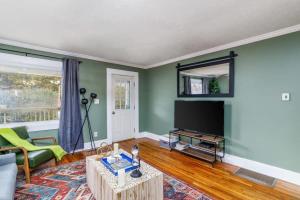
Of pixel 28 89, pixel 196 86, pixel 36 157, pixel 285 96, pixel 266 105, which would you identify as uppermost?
pixel 196 86

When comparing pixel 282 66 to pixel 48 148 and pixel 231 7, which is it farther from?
pixel 48 148

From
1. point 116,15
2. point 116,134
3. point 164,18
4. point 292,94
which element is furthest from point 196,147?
point 116,15

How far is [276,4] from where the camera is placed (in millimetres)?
1878

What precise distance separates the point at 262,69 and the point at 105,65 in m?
3.58

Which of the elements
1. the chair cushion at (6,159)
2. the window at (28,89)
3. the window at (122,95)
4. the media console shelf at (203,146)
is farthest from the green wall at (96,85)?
the media console shelf at (203,146)

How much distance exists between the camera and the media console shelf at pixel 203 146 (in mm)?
3129

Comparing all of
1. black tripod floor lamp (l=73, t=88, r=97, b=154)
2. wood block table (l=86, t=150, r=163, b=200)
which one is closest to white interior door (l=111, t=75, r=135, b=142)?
black tripod floor lamp (l=73, t=88, r=97, b=154)

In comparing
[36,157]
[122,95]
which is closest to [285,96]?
[122,95]

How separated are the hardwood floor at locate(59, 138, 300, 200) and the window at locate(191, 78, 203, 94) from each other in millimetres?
1519

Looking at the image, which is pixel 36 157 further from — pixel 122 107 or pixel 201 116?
pixel 201 116

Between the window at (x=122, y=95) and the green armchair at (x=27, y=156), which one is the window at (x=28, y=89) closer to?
the green armchair at (x=27, y=156)

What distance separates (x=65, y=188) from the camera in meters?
2.26

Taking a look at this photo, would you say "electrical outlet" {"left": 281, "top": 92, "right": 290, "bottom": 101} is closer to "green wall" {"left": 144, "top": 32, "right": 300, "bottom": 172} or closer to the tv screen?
"green wall" {"left": 144, "top": 32, "right": 300, "bottom": 172}

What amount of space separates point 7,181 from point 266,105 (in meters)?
3.78
